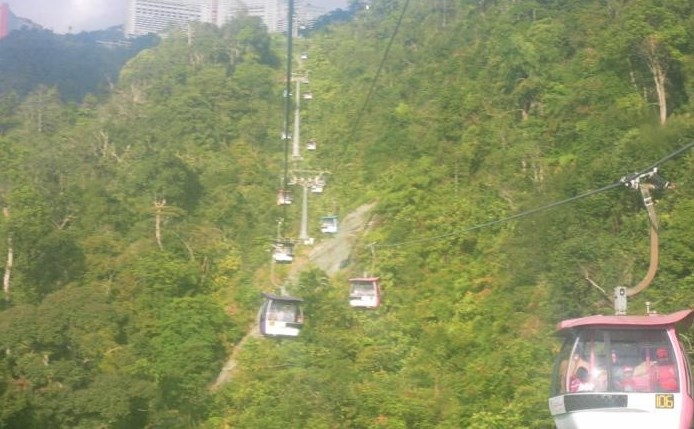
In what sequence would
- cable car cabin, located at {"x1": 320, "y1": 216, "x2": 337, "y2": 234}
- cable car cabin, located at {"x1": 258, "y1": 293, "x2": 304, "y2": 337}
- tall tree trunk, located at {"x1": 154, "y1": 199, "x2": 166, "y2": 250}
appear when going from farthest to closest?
tall tree trunk, located at {"x1": 154, "y1": 199, "x2": 166, "y2": 250}, cable car cabin, located at {"x1": 320, "y1": 216, "x2": 337, "y2": 234}, cable car cabin, located at {"x1": 258, "y1": 293, "x2": 304, "y2": 337}

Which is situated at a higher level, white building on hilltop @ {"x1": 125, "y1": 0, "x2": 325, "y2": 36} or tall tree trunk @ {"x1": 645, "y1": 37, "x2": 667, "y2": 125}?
white building on hilltop @ {"x1": 125, "y1": 0, "x2": 325, "y2": 36}

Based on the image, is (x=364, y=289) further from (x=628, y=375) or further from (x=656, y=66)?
(x=628, y=375)

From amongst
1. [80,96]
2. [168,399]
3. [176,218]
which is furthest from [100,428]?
[80,96]

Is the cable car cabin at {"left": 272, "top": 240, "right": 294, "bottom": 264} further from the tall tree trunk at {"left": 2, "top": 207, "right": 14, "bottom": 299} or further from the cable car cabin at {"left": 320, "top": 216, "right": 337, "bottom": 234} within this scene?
the tall tree trunk at {"left": 2, "top": 207, "right": 14, "bottom": 299}

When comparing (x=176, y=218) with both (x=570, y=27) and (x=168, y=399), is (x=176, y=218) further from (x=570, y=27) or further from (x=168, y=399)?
(x=570, y=27)

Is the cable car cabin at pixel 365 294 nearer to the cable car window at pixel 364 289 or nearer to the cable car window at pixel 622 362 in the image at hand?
the cable car window at pixel 364 289

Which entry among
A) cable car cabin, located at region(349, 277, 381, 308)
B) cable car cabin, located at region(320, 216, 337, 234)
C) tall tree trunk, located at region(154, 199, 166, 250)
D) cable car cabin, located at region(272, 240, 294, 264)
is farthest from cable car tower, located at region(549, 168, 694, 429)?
tall tree trunk, located at region(154, 199, 166, 250)

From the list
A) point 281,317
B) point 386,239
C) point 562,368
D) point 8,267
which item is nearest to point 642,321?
point 562,368
